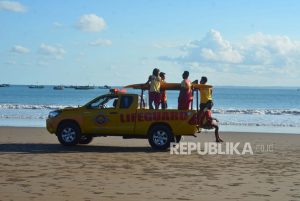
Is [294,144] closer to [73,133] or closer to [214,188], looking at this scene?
[73,133]

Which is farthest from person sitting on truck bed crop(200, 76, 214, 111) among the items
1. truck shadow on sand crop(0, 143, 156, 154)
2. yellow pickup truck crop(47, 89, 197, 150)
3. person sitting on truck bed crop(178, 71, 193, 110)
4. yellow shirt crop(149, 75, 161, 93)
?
truck shadow on sand crop(0, 143, 156, 154)

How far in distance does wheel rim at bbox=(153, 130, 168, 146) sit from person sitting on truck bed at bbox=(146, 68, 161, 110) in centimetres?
90

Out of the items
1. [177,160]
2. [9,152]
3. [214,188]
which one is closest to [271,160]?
[177,160]

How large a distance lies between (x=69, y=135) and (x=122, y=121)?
71.1 inches

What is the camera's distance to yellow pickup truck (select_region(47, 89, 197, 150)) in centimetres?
1669

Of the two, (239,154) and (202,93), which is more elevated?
(202,93)

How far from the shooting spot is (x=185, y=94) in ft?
55.9

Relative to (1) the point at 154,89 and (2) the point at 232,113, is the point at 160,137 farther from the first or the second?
(2) the point at 232,113

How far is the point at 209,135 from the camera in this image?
914 inches

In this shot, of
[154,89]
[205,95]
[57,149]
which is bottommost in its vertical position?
[57,149]

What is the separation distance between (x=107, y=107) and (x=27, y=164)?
463 centimetres

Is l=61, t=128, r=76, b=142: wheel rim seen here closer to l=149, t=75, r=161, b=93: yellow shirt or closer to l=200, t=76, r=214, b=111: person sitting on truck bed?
l=149, t=75, r=161, b=93: yellow shirt

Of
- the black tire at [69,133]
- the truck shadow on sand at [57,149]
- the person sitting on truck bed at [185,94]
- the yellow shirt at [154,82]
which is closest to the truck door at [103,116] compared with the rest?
the black tire at [69,133]

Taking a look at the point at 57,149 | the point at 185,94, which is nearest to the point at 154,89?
the point at 185,94
